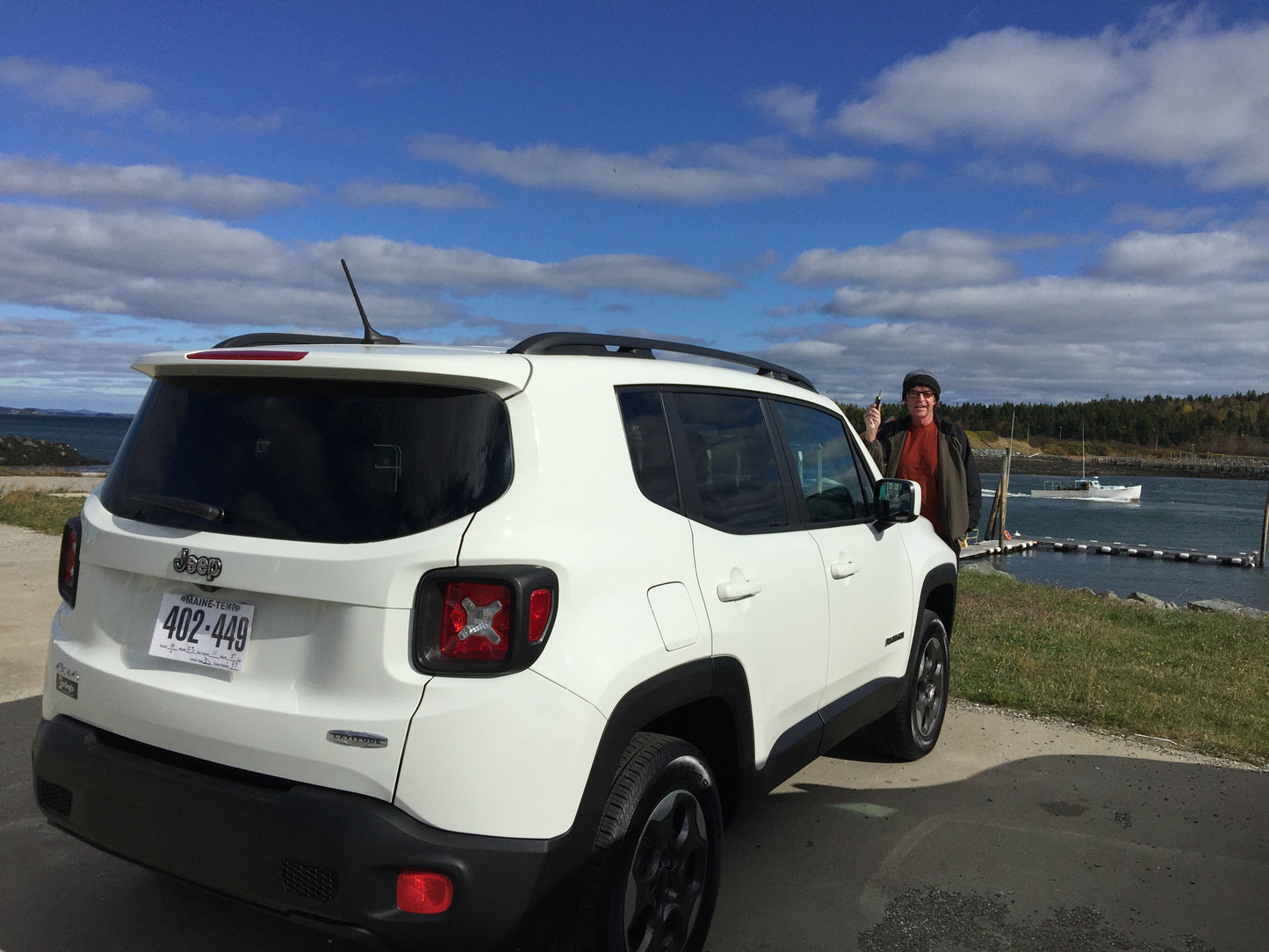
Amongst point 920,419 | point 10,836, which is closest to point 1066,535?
point 920,419

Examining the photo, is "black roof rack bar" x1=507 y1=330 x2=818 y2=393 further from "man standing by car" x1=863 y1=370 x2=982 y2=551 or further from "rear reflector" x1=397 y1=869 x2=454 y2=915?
"man standing by car" x1=863 y1=370 x2=982 y2=551

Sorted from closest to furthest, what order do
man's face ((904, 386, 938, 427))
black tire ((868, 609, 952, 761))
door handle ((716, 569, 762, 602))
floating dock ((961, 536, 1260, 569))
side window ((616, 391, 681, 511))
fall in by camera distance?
side window ((616, 391, 681, 511)) → door handle ((716, 569, 762, 602)) → black tire ((868, 609, 952, 761)) → man's face ((904, 386, 938, 427)) → floating dock ((961, 536, 1260, 569))

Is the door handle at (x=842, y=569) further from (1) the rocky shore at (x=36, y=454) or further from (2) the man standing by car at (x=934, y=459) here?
(1) the rocky shore at (x=36, y=454)

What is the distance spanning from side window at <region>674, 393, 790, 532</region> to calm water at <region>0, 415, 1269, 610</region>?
12.3 metres

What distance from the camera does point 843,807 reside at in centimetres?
450

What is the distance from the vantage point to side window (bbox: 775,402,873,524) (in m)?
3.96

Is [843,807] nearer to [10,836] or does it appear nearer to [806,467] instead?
[806,467]

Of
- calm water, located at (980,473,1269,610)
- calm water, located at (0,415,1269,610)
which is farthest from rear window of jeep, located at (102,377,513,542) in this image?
calm water, located at (980,473,1269,610)

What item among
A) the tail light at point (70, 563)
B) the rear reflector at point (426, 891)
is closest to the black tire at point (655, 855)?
the rear reflector at point (426, 891)

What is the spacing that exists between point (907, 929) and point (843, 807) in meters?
1.13

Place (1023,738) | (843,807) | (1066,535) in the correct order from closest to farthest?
(843,807), (1023,738), (1066,535)

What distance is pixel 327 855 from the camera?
2.26m

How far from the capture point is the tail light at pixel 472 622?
2.31 metres

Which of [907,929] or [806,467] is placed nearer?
[907,929]
